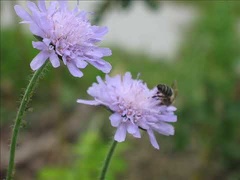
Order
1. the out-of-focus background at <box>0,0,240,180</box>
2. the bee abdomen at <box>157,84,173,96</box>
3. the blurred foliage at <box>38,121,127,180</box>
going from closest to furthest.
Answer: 1. the bee abdomen at <box>157,84,173,96</box>
2. the blurred foliage at <box>38,121,127,180</box>
3. the out-of-focus background at <box>0,0,240,180</box>

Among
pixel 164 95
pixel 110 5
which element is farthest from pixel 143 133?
pixel 164 95

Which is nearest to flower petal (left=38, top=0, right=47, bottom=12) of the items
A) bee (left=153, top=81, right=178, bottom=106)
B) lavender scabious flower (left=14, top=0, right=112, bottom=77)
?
lavender scabious flower (left=14, top=0, right=112, bottom=77)

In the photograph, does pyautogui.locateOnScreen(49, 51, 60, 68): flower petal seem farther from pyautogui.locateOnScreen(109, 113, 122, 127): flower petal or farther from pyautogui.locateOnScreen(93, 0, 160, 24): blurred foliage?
pyautogui.locateOnScreen(93, 0, 160, 24): blurred foliage

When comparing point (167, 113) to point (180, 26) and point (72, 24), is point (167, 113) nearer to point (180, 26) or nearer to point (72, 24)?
point (72, 24)

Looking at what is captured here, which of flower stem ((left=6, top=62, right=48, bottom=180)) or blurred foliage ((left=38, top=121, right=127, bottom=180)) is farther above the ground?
Result: blurred foliage ((left=38, top=121, right=127, bottom=180))

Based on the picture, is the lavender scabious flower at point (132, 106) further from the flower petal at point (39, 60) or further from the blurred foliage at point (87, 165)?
the blurred foliage at point (87, 165)

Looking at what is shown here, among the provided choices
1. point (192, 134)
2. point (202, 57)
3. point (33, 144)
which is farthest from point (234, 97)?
point (33, 144)
